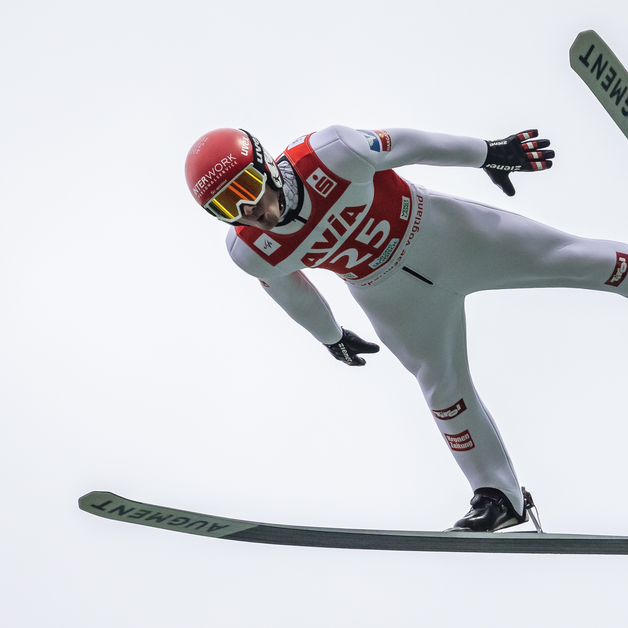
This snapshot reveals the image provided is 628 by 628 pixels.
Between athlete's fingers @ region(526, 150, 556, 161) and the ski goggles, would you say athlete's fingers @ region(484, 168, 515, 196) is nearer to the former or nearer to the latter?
athlete's fingers @ region(526, 150, 556, 161)

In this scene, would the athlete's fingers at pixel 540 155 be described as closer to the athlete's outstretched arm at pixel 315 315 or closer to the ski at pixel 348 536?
the athlete's outstretched arm at pixel 315 315

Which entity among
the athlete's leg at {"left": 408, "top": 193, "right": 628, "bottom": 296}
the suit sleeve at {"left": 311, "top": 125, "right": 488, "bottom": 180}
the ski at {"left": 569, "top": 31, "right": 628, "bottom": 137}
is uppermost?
the suit sleeve at {"left": 311, "top": 125, "right": 488, "bottom": 180}

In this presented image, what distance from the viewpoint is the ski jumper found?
2869 mm

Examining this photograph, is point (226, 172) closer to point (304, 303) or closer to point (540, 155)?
point (304, 303)

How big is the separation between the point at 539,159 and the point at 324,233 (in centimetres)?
73

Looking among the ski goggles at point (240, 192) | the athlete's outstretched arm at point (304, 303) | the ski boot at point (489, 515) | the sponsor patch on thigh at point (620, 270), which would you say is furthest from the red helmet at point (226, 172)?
the ski boot at point (489, 515)

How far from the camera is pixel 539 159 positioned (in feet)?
10.2

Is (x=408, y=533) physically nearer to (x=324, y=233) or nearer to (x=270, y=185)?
(x=324, y=233)

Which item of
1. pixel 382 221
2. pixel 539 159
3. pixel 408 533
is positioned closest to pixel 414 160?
pixel 382 221

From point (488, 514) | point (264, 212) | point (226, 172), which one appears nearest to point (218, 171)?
point (226, 172)

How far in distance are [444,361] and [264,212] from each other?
0.82 metres

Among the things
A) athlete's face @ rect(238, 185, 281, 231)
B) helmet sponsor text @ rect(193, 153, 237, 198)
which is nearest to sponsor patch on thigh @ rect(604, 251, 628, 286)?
athlete's face @ rect(238, 185, 281, 231)

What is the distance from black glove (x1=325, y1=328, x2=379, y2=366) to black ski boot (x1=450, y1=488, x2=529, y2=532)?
587 millimetres

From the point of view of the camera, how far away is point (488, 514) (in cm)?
325
